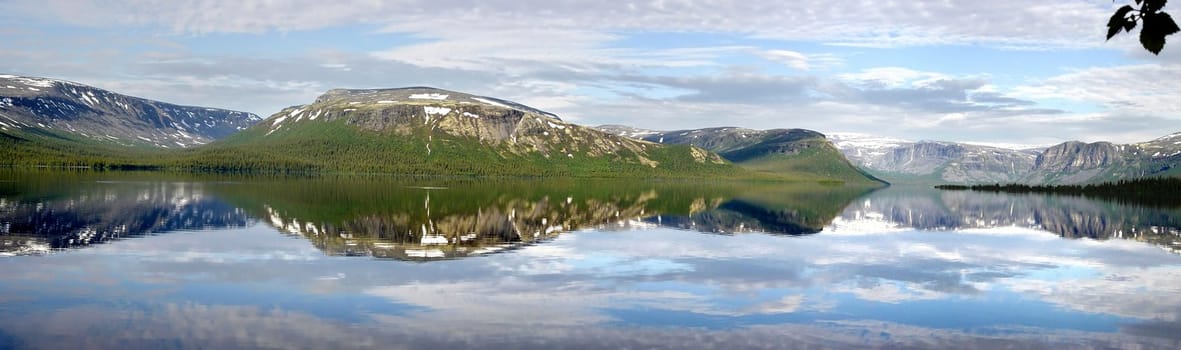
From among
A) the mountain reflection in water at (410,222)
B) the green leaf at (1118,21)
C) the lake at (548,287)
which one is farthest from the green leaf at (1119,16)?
the mountain reflection in water at (410,222)

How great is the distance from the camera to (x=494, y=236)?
49594mm

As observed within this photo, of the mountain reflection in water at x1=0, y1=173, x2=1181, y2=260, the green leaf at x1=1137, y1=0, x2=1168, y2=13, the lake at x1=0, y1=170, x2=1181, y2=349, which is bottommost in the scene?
the lake at x1=0, y1=170, x2=1181, y2=349

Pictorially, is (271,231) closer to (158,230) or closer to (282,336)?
(158,230)

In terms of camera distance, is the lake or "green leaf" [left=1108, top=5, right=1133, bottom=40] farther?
the lake

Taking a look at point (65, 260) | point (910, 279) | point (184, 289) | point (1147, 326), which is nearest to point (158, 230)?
point (65, 260)

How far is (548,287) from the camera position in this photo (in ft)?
96.0

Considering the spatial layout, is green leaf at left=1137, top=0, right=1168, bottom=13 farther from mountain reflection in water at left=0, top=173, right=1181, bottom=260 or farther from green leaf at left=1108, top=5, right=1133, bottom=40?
mountain reflection in water at left=0, top=173, right=1181, bottom=260

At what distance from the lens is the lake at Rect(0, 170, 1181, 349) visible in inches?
827

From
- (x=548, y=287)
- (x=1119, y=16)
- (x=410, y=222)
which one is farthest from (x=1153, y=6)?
(x=410, y=222)

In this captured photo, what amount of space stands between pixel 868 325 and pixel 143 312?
20.8m

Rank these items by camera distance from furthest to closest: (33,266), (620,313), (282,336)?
(33,266) < (620,313) < (282,336)

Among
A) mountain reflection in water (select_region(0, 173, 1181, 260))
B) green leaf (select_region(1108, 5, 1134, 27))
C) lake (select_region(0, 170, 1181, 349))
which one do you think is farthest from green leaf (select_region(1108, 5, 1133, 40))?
mountain reflection in water (select_region(0, 173, 1181, 260))

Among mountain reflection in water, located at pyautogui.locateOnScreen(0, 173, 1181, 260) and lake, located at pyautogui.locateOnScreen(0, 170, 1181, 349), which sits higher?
mountain reflection in water, located at pyautogui.locateOnScreen(0, 173, 1181, 260)

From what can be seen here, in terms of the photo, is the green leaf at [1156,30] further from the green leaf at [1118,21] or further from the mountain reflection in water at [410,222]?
the mountain reflection in water at [410,222]
